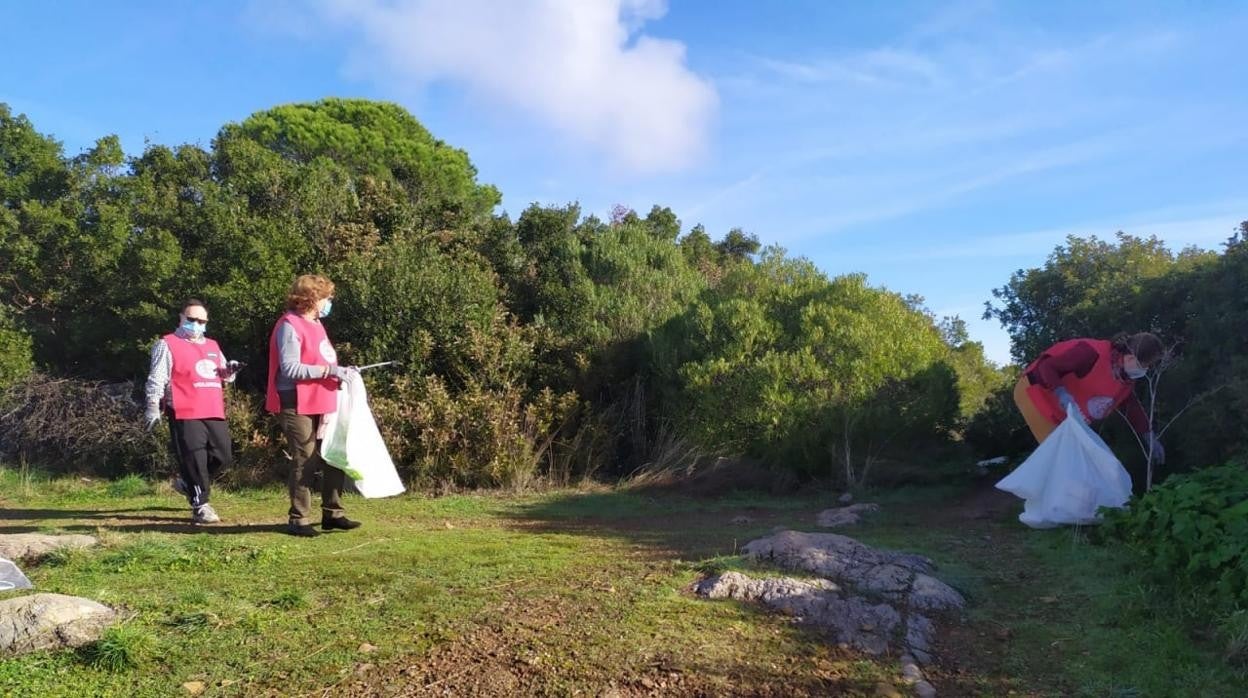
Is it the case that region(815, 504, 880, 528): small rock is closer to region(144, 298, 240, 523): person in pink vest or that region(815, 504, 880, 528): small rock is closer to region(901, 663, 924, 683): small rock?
region(901, 663, 924, 683): small rock

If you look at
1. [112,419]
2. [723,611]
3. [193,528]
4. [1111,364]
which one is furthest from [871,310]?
[112,419]

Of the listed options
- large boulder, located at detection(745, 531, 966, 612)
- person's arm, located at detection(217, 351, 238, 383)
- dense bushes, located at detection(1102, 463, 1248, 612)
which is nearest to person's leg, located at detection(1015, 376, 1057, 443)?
dense bushes, located at detection(1102, 463, 1248, 612)

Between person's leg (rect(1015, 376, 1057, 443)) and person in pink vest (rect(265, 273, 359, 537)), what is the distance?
5.32 metres

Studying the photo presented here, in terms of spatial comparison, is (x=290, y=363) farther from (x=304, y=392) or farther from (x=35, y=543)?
(x=35, y=543)

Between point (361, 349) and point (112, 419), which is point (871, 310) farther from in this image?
point (112, 419)

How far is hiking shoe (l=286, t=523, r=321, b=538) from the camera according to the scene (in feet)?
17.8

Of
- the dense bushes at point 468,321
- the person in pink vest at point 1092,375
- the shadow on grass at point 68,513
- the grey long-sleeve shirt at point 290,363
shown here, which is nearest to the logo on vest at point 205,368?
the grey long-sleeve shirt at point 290,363

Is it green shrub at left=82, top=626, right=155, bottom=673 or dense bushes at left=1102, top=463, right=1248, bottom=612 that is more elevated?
dense bushes at left=1102, top=463, right=1248, bottom=612

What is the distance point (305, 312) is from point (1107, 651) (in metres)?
4.79

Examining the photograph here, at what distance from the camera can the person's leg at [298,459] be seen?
5.49m

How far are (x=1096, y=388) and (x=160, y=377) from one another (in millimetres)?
6835

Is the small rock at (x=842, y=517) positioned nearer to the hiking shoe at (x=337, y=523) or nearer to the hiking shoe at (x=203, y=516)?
the hiking shoe at (x=337, y=523)

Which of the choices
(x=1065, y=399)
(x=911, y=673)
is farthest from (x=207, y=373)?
(x=1065, y=399)

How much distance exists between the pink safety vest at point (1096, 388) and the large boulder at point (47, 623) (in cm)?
636
